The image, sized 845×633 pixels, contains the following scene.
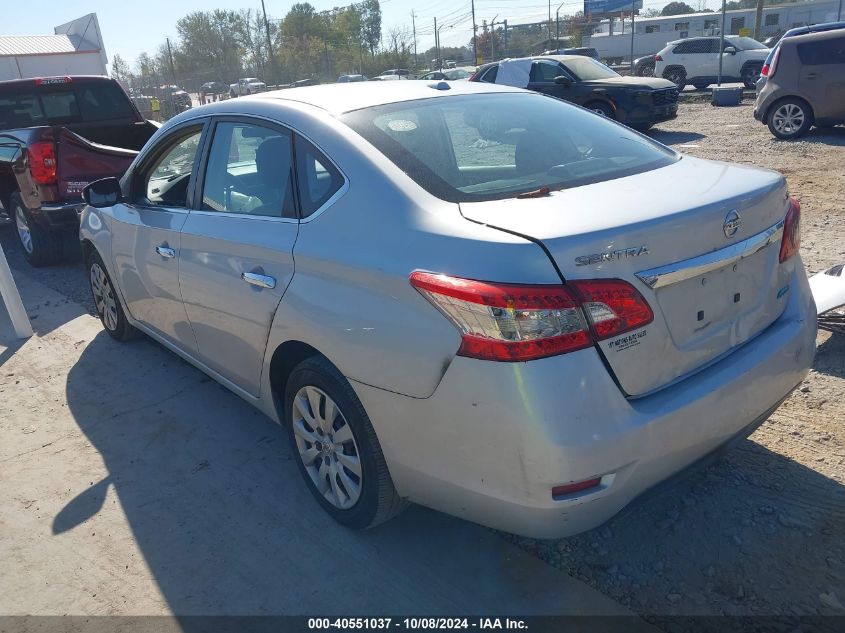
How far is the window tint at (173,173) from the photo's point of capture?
12.2 ft

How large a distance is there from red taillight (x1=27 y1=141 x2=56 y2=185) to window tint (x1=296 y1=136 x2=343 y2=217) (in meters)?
5.26

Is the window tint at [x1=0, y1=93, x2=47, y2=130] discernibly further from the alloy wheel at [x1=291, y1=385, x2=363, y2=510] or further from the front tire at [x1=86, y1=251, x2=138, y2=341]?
the alloy wheel at [x1=291, y1=385, x2=363, y2=510]

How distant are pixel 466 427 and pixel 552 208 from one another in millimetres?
776

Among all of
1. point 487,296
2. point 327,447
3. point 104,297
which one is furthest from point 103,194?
point 487,296

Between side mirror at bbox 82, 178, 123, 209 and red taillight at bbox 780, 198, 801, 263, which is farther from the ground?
side mirror at bbox 82, 178, 123, 209

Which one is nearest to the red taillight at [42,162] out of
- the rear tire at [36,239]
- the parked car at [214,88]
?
the rear tire at [36,239]

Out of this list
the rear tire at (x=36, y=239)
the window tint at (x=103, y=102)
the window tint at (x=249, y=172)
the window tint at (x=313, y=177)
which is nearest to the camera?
the window tint at (x=313, y=177)

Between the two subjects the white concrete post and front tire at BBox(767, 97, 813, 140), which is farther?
front tire at BBox(767, 97, 813, 140)

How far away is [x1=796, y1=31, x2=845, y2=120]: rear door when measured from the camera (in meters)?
10.9

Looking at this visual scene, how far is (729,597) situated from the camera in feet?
7.75

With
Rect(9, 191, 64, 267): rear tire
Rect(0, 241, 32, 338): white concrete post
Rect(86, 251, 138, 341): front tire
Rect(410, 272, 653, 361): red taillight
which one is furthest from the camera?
Rect(9, 191, 64, 267): rear tire

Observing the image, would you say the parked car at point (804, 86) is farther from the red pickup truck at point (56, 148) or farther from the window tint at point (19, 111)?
the window tint at point (19, 111)

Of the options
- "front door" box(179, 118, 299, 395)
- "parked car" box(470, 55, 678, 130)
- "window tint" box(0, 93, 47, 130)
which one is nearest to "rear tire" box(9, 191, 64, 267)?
"window tint" box(0, 93, 47, 130)

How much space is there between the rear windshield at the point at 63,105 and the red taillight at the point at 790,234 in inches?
343
